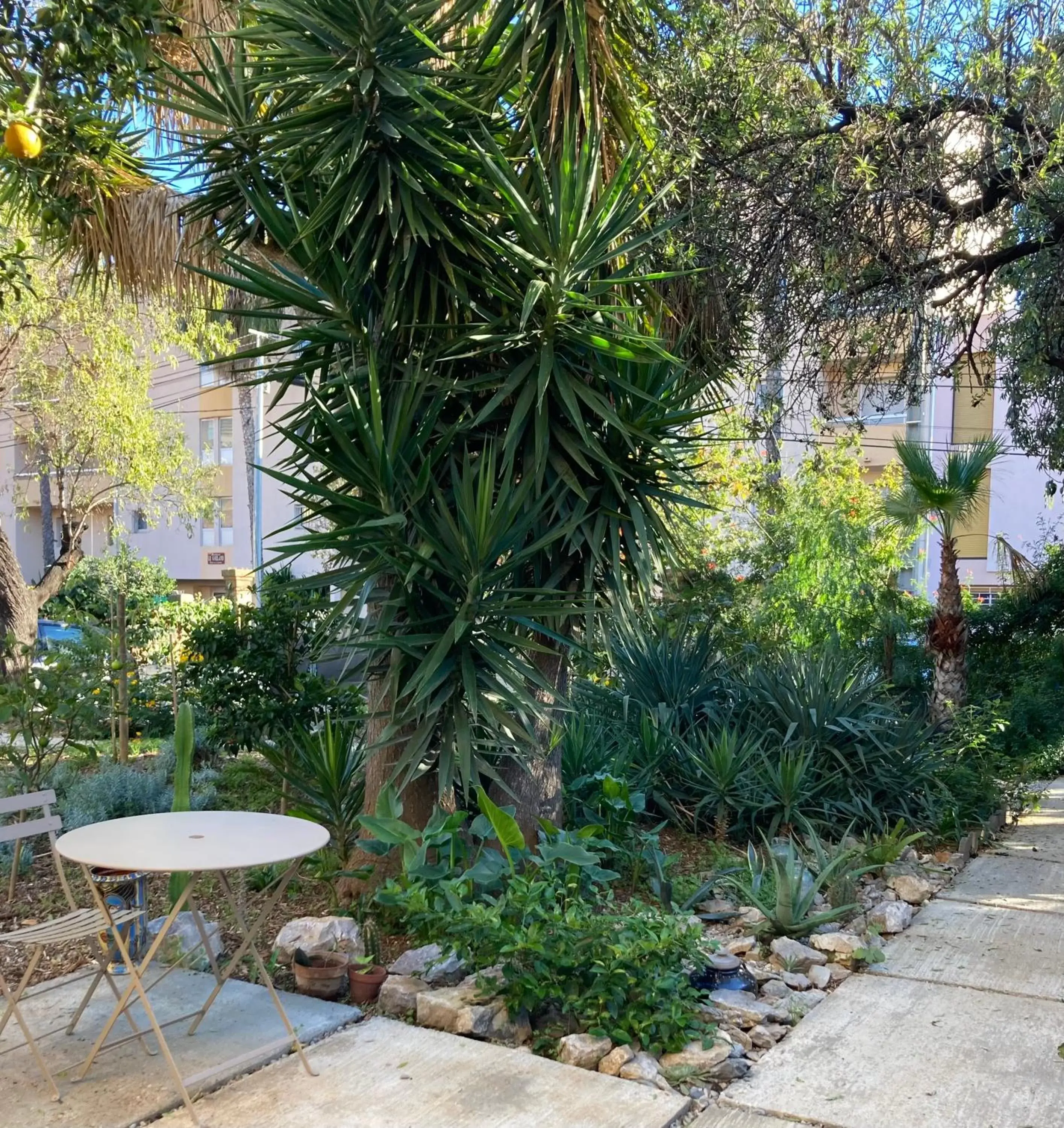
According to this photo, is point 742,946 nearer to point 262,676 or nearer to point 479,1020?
point 479,1020

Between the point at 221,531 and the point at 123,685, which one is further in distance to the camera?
the point at 221,531

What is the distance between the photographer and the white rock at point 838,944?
17.0 feet

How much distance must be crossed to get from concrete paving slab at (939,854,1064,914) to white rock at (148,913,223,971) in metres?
4.00

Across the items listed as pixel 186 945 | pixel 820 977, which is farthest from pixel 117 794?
pixel 820 977

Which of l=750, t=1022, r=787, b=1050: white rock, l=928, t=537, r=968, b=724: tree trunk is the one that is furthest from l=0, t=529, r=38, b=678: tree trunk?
l=750, t=1022, r=787, b=1050: white rock

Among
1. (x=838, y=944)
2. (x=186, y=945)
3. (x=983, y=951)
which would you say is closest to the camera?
(x=186, y=945)

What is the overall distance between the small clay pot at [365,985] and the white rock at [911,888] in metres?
3.18

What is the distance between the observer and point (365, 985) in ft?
15.0

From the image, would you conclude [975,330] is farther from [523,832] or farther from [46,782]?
[46,782]

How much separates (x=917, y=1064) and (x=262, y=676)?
4.93m

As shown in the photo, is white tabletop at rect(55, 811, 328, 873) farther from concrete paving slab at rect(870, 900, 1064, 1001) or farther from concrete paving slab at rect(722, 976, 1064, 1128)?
concrete paving slab at rect(870, 900, 1064, 1001)

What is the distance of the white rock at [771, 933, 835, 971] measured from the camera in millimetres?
5043

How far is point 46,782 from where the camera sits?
7.48 metres

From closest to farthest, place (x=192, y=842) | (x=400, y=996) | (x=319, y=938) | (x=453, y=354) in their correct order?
(x=192, y=842) → (x=400, y=996) → (x=319, y=938) → (x=453, y=354)
